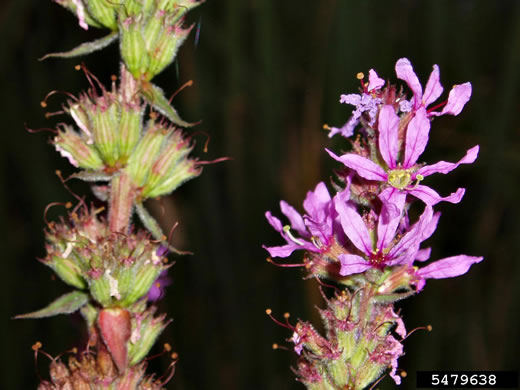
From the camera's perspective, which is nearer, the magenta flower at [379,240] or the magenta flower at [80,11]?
the magenta flower at [379,240]

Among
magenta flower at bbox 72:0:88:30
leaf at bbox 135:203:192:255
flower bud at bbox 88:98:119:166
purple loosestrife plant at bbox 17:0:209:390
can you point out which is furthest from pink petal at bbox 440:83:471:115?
magenta flower at bbox 72:0:88:30

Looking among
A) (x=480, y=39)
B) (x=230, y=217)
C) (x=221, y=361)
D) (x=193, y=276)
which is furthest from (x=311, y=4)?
(x=221, y=361)

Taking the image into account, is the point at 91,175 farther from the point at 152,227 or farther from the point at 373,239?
the point at 373,239

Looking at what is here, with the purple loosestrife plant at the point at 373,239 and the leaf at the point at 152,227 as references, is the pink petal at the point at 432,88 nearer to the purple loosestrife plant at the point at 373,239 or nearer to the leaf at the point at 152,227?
the purple loosestrife plant at the point at 373,239

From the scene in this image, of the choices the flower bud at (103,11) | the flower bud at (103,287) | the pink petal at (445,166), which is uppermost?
the flower bud at (103,11)

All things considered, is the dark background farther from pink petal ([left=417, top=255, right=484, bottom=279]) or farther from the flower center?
the flower center

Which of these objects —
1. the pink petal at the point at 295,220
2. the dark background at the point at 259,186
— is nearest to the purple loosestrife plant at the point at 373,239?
the pink petal at the point at 295,220

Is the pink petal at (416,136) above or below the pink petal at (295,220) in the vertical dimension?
above

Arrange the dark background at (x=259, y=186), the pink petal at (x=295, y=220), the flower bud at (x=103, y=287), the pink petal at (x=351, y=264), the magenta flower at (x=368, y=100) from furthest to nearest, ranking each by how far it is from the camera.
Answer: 1. the dark background at (x=259, y=186)
2. the pink petal at (x=295, y=220)
3. the flower bud at (x=103, y=287)
4. the magenta flower at (x=368, y=100)
5. the pink petal at (x=351, y=264)
